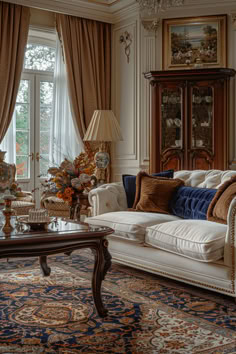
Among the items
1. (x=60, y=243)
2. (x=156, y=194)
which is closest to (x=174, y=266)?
(x=156, y=194)

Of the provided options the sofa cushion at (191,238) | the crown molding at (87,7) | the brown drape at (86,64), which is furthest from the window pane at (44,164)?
the sofa cushion at (191,238)

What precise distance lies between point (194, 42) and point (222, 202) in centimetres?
352

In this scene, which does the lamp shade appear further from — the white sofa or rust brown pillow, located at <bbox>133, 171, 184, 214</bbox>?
rust brown pillow, located at <bbox>133, 171, 184, 214</bbox>

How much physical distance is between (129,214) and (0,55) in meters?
3.29

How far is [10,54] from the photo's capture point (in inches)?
238

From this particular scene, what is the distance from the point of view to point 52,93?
689 centimetres

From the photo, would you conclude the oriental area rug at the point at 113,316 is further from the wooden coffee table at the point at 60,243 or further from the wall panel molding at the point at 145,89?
the wall panel molding at the point at 145,89

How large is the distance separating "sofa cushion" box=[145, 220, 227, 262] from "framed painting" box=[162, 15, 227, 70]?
10.7 ft

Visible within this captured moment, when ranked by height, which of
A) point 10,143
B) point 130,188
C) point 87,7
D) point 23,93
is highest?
point 87,7

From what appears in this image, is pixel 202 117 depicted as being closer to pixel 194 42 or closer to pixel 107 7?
pixel 194 42

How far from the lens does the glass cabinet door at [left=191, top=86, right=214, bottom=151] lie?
5.89 metres

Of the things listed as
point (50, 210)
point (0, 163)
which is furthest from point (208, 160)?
point (0, 163)

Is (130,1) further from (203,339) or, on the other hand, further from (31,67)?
(203,339)

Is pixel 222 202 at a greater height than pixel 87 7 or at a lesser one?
lesser
